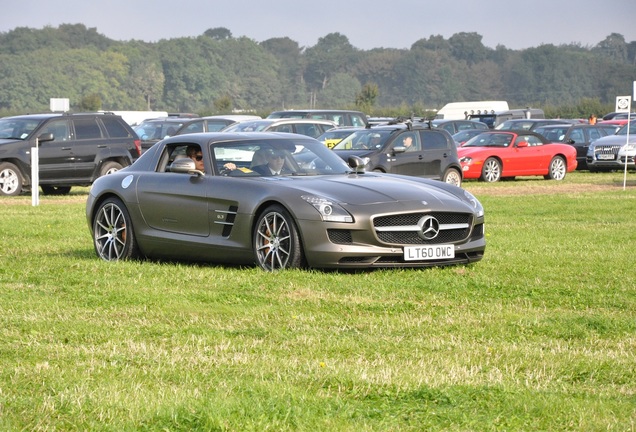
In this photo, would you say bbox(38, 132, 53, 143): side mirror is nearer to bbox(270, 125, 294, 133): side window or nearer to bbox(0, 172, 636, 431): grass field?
bbox(270, 125, 294, 133): side window

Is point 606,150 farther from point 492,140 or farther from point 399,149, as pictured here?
point 399,149

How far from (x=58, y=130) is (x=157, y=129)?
40.3 ft

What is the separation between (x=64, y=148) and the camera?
25703 millimetres

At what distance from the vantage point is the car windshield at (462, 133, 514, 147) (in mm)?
33600

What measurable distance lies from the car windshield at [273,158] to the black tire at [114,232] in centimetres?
116

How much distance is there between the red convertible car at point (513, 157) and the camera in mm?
32662

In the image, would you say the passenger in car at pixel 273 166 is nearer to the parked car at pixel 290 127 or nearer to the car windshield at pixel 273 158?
the car windshield at pixel 273 158

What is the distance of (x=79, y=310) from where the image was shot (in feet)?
29.2

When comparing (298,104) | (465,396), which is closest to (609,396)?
(465,396)

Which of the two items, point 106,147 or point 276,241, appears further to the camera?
point 106,147

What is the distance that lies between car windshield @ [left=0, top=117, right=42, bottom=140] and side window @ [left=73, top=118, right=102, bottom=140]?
0.77m

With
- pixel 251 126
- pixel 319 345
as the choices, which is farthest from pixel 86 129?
pixel 319 345

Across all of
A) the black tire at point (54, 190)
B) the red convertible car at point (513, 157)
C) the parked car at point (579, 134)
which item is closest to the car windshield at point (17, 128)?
the black tire at point (54, 190)

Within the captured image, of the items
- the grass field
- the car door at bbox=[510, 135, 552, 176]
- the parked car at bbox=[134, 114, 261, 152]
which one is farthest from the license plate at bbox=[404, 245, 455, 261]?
the parked car at bbox=[134, 114, 261, 152]
